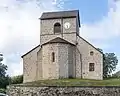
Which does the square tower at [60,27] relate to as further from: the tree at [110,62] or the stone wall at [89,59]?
the tree at [110,62]

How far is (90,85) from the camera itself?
1401 inches

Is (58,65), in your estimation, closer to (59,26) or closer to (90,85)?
(59,26)

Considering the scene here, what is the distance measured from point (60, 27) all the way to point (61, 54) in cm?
702

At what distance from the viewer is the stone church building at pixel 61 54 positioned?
47.8 metres

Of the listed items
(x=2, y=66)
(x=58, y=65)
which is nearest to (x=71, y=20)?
(x=58, y=65)

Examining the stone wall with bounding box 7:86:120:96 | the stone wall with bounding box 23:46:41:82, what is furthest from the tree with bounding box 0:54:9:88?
the stone wall with bounding box 7:86:120:96

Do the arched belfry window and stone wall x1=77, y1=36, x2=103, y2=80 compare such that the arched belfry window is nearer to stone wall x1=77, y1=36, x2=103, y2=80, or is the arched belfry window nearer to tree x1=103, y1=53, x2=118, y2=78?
stone wall x1=77, y1=36, x2=103, y2=80

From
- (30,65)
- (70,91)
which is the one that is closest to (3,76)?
(30,65)

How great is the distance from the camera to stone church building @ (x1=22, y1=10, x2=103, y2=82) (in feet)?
157

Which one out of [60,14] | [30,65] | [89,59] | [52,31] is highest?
[60,14]

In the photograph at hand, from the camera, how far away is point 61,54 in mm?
47969

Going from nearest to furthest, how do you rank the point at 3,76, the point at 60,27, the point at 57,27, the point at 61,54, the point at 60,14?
the point at 61,54
the point at 60,27
the point at 57,27
the point at 60,14
the point at 3,76

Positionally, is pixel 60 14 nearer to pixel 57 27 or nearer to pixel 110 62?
pixel 57 27

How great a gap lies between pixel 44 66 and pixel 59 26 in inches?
349
